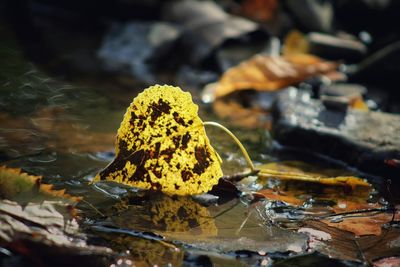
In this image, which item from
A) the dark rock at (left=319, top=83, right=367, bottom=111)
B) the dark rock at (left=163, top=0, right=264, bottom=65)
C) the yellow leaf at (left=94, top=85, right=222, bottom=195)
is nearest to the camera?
the yellow leaf at (left=94, top=85, right=222, bottom=195)

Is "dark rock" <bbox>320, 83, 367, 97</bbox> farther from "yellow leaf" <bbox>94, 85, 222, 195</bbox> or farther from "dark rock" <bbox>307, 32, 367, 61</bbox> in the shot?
"yellow leaf" <bbox>94, 85, 222, 195</bbox>

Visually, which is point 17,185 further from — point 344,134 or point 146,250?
point 344,134

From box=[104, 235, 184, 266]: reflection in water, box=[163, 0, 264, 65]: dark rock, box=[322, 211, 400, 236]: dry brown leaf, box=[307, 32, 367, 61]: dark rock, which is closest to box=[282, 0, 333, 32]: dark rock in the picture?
box=[307, 32, 367, 61]: dark rock

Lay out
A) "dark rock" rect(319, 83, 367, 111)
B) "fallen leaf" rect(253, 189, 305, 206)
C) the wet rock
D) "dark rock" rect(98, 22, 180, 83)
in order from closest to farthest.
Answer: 1. "fallen leaf" rect(253, 189, 305, 206)
2. the wet rock
3. "dark rock" rect(319, 83, 367, 111)
4. "dark rock" rect(98, 22, 180, 83)

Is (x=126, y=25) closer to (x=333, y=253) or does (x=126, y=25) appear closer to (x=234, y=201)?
(x=234, y=201)

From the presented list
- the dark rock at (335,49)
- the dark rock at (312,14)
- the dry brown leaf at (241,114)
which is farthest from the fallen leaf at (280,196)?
the dark rock at (312,14)

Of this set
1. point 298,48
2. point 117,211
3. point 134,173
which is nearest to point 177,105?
point 134,173

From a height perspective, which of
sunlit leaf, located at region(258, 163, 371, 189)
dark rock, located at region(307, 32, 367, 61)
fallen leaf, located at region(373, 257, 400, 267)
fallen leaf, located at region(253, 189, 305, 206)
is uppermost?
dark rock, located at region(307, 32, 367, 61)
